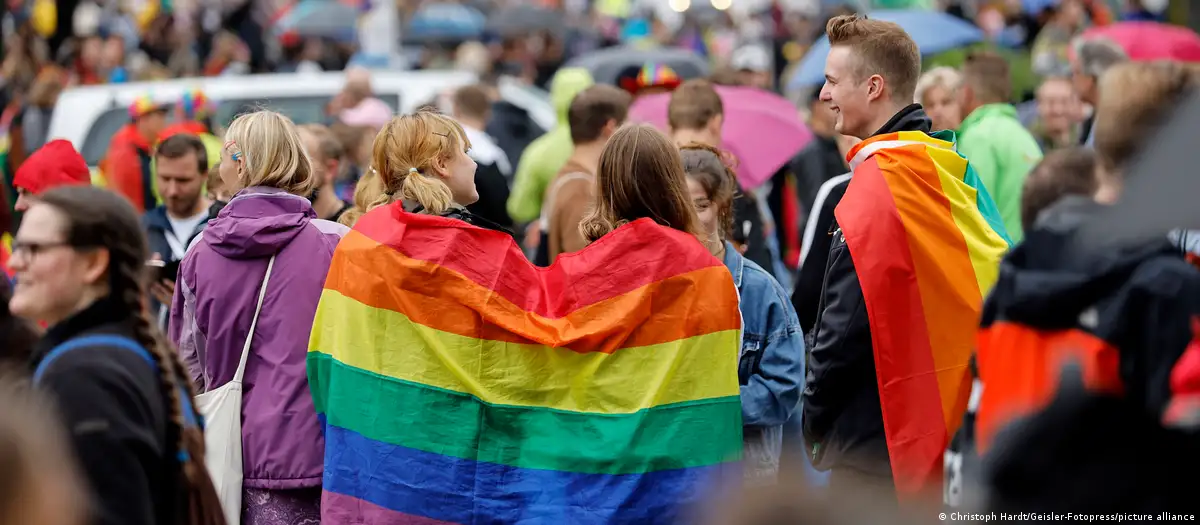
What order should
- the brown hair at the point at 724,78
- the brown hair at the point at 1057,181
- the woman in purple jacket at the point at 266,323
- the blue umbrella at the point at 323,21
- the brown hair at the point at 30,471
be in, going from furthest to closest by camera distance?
the blue umbrella at the point at 323,21
the brown hair at the point at 724,78
the woman in purple jacket at the point at 266,323
the brown hair at the point at 1057,181
the brown hair at the point at 30,471

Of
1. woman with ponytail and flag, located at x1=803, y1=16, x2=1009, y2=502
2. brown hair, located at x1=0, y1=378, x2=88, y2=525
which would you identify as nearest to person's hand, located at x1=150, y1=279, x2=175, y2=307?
woman with ponytail and flag, located at x1=803, y1=16, x2=1009, y2=502

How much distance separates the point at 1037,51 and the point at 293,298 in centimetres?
1154

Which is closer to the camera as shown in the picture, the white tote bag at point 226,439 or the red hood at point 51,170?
the white tote bag at point 226,439

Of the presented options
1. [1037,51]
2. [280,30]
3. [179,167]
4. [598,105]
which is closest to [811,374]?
[598,105]

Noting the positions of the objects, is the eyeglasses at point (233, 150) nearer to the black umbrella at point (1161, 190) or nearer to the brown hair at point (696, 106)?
the brown hair at point (696, 106)

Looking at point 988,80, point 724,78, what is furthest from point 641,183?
point 724,78

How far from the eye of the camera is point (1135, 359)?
3047mm

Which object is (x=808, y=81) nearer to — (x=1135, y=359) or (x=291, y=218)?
(x=291, y=218)

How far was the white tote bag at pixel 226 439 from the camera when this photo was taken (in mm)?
4914

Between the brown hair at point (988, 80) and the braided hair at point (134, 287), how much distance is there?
635 cm

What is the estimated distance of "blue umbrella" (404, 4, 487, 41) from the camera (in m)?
22.2

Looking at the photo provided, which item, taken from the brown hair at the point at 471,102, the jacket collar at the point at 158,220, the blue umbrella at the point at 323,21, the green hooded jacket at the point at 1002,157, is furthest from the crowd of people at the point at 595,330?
the blue umbrella at the point at 323,21

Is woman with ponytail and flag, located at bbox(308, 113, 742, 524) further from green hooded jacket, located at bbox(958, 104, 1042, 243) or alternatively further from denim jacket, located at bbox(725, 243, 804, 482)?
green hooded jacket, located at bbox(958, 104, 1042, 243)

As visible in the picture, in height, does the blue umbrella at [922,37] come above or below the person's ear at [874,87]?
below
